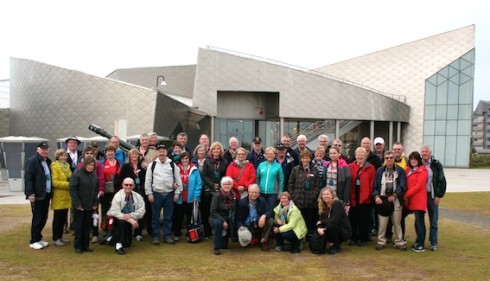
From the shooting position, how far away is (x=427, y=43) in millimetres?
35188

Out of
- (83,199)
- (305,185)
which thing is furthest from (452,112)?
(83,199)

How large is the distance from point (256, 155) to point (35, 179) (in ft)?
11.3

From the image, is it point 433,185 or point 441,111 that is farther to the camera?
point 441,111

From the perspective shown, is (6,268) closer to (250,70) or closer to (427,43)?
(250,70)

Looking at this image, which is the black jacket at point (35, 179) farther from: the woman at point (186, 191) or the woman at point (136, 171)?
the woman at point (186, 191)

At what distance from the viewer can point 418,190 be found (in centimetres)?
600

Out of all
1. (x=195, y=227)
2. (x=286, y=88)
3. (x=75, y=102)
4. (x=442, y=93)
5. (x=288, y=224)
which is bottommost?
(x=195, y=227)

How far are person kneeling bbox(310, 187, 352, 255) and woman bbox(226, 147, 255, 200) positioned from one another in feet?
3.82

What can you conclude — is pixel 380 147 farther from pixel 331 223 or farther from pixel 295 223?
pixel 295 223

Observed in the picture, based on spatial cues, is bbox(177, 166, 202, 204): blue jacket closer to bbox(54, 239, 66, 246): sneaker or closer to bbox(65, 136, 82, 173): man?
bbox(54, 239, 66, 246): sneaker

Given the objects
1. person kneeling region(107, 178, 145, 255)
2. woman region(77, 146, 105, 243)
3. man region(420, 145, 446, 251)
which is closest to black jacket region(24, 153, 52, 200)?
woman region(77, 146, 105, 243)

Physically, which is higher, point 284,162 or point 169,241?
point 284,162

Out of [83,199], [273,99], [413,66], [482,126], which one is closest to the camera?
[83,199]

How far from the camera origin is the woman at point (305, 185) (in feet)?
20.2
